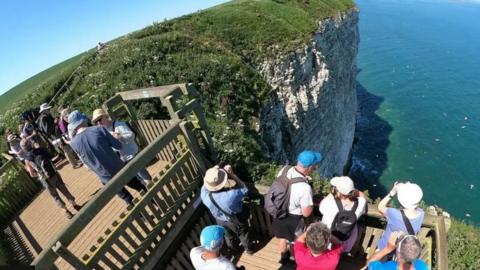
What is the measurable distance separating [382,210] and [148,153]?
4.43 meters

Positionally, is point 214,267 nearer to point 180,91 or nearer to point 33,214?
point 180,91

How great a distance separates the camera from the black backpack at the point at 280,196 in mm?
6309

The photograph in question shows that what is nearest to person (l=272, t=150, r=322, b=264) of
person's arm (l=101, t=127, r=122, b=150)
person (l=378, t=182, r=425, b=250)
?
person (l=378, t=182, r=425, b=250)

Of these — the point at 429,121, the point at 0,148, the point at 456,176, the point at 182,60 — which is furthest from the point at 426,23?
the point at 0,148

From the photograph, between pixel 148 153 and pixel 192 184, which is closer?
pixel 148 153

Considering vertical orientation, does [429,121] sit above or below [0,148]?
below

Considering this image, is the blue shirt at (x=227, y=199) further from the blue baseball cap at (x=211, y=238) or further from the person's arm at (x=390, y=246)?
the person's arm at (x=390, y=246)

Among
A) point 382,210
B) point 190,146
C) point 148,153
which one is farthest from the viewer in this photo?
point 190,146

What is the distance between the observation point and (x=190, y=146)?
7.79m

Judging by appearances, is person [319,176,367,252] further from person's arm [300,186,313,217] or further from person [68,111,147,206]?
person [68,111,147,206]

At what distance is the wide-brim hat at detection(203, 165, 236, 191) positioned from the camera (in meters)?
6.63

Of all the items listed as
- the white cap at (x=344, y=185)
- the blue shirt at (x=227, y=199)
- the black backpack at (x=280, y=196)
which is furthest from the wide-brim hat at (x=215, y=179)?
the white cap at (x=344, y=185)

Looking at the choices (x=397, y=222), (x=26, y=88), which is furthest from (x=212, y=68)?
(x=26, y=88)

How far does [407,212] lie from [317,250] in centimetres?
Result: 174
